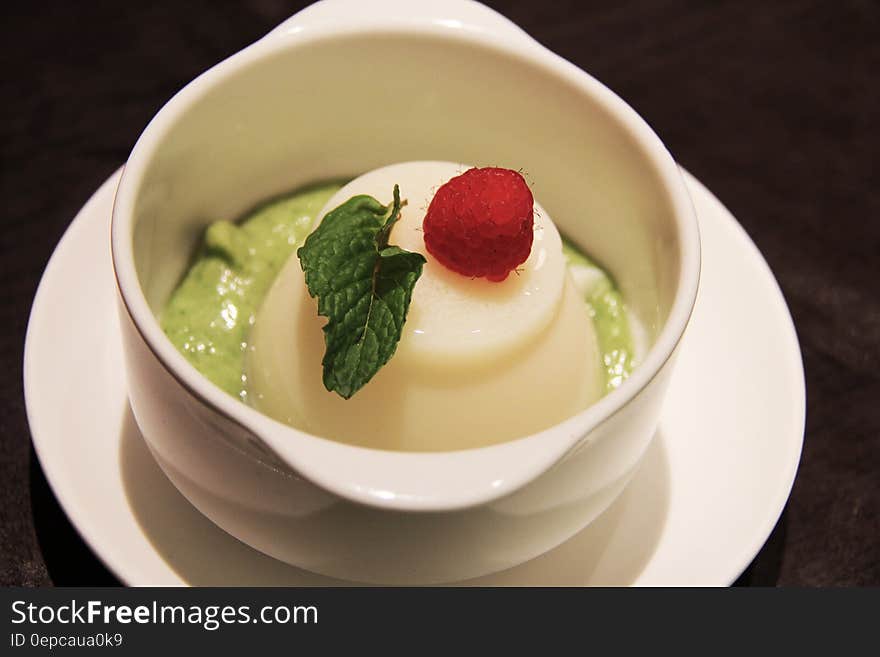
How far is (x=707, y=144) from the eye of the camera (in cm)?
219

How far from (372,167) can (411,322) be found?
42cm

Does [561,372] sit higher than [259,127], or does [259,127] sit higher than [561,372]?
[259,127]

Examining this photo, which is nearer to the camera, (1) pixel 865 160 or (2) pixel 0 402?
(2) pixel 0 402

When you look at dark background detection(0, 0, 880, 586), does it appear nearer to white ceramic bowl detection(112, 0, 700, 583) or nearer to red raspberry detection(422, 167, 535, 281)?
white ceramic bowl detection(112, 0, 700, 583)

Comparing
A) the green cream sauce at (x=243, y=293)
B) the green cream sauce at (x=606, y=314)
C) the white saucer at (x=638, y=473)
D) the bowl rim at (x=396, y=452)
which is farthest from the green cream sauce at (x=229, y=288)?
the green cream sauce at (x=606, y=314)

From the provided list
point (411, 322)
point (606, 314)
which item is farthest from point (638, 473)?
point (411, 322)

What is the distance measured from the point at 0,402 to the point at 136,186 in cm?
60

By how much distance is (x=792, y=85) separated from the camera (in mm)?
2336

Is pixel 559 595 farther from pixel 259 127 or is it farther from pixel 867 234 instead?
pixel 867 234

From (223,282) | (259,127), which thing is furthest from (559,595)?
(259,127)

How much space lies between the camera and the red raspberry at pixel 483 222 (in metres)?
1.26

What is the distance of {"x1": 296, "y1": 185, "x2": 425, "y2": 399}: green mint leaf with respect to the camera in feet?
4.10

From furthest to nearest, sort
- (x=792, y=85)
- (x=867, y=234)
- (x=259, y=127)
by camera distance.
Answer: (x=792, y=85), (x=867, y=234), (x=259, y=127)

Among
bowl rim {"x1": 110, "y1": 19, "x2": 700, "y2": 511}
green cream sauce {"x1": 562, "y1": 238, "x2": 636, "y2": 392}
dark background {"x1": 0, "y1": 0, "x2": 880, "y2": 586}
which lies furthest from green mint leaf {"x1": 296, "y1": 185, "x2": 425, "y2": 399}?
dark background {"x1": 0, "y1": 0, "x2": 880, "y2": 586}
